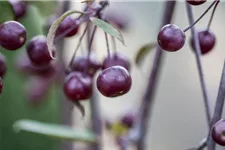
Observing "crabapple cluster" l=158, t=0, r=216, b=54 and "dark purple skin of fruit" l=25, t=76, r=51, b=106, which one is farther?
"dark purple skin of fruit" l=25, t=76, r=51, b=106

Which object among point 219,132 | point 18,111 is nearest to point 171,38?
point 219,132

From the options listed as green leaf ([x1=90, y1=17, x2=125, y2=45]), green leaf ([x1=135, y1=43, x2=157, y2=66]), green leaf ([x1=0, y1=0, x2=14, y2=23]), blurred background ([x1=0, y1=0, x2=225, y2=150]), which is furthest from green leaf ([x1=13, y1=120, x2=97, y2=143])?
blurred background ([x1=0, y1=0, x2=225, y2=150])

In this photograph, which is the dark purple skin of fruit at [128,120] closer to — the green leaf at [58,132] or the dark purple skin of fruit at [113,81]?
the green leaf at [58,132]

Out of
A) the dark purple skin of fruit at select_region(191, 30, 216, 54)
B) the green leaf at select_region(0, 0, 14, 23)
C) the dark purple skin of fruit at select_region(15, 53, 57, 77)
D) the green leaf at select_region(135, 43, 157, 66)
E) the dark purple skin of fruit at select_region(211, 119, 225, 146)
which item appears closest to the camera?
the dark purple skin of fruit at select_region(211, 119, 225, 146)

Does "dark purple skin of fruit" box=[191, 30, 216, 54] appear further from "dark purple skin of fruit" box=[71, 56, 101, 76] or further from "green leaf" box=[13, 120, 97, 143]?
"green leaf" box=[13, 120, 97, 143]

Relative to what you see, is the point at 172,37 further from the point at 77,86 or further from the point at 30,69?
the point at 30,69
